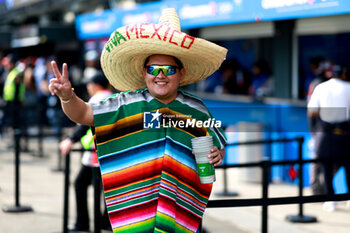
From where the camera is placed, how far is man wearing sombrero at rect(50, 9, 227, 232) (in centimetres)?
355

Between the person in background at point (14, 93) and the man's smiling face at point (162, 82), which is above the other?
the man's smiling face at point (162, 82)

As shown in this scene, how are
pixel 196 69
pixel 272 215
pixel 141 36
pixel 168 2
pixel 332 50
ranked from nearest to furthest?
pixel 141 36, pixel 196 69, pixel 272 215, pixel 332 50, pixel 168 2

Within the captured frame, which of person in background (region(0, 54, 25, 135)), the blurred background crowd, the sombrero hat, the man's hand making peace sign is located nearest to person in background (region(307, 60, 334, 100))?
the blurred background crowd

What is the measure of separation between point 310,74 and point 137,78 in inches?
275

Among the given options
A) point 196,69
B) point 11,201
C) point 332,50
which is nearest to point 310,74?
point 332,50

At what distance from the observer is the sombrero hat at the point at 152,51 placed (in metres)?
3.52

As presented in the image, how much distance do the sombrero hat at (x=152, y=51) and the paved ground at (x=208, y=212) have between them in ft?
11.0

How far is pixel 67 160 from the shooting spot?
621 centimetres

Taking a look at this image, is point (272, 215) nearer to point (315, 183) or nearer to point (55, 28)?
point (315, 183)

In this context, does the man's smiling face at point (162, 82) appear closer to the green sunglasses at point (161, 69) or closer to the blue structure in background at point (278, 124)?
the green sunglasses at point (161, 69)

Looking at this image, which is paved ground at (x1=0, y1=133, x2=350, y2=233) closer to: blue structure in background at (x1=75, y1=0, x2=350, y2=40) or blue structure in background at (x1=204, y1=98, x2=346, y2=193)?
blue structure in background at (x1=204, y1=98, x2=346, y2=193)

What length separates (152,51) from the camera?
3604 mm

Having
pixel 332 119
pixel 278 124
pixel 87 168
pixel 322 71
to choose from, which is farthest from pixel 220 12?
pixel 87 168

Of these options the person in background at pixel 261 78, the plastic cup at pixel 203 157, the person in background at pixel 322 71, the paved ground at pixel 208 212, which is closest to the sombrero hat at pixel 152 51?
the plastic cup at pixel 203 157
